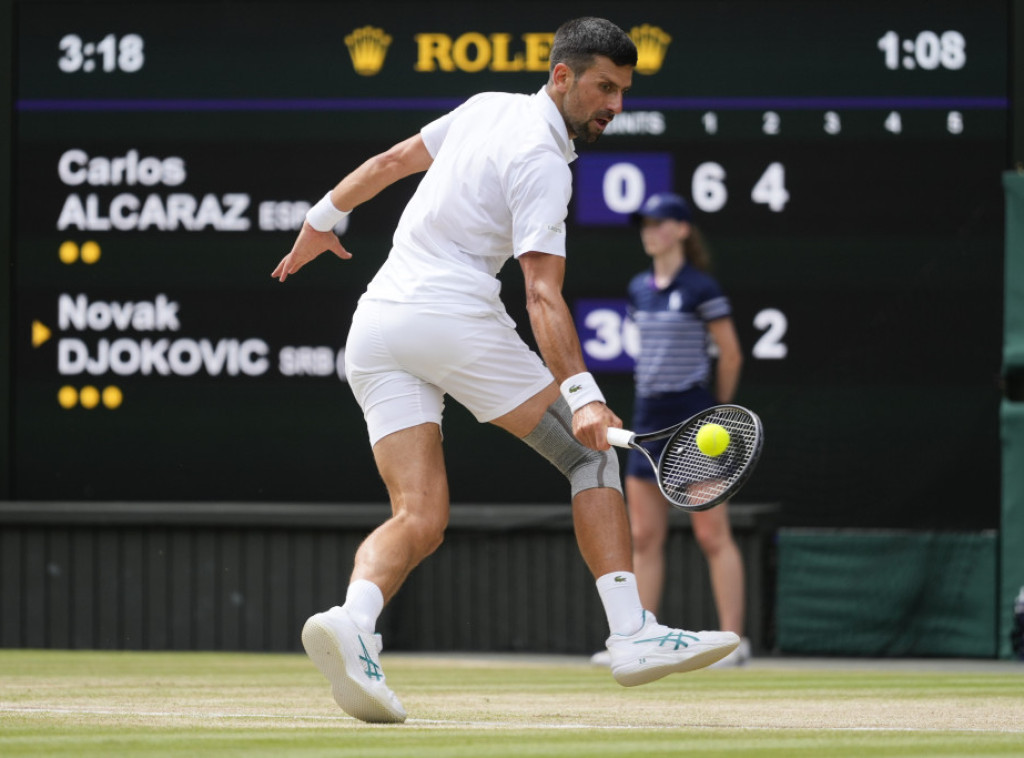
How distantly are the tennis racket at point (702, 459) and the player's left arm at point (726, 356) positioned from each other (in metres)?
3.18

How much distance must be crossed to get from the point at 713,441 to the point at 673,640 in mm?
471

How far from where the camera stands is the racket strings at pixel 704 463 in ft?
15.0

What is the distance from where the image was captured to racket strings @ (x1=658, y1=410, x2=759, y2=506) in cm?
456

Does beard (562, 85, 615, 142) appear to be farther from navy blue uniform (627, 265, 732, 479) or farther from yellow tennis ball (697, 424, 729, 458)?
navy blue uniform (627, 265, 732, 479)

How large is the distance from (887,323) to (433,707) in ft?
13.3

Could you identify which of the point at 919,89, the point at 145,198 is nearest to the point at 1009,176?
the point at 919,89

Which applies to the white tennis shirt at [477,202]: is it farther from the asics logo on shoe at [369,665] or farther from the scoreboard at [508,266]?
the scoreboard at [508,266]

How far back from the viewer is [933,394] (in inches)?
335

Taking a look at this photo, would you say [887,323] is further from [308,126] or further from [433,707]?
[433,707]

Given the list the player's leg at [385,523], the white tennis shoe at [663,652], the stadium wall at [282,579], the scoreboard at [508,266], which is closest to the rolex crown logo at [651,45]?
the scoreboard at [508,266]

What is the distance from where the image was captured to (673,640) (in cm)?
454

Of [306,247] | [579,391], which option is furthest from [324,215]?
[579,391]

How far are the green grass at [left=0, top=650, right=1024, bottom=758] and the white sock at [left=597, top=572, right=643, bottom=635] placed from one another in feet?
0.75

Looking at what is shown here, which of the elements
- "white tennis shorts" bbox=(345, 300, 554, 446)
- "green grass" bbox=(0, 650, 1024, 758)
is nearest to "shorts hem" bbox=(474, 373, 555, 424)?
"white tennis shorts" bbox=(345, 300, 554, 446)
